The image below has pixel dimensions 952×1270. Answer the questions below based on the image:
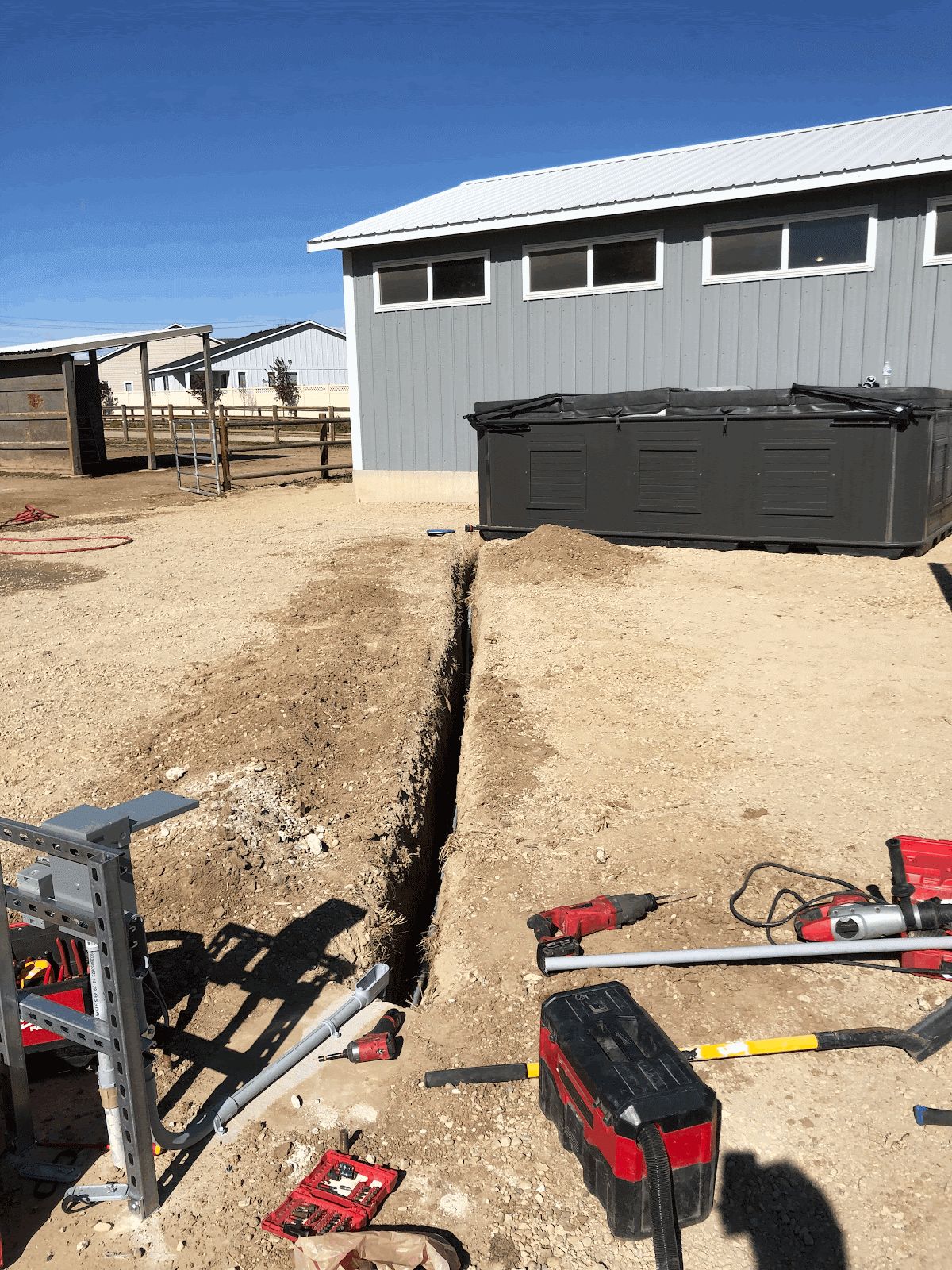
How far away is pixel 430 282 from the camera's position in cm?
1412

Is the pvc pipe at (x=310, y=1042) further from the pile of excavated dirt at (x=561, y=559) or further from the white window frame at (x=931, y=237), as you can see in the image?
the white window frame at (x=931, y=237)

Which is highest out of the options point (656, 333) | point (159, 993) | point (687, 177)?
point (687, 177)

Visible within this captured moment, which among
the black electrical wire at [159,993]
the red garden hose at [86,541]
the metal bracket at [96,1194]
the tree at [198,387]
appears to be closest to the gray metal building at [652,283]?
the red garden hose at [86,541]

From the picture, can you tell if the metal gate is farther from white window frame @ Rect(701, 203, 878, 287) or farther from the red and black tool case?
the red and black tool case

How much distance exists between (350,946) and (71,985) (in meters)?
1.28

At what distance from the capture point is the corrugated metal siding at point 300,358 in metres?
54.6

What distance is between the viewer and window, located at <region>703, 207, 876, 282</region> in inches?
452

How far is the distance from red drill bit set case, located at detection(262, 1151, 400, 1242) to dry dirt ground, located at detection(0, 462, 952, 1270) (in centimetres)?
6

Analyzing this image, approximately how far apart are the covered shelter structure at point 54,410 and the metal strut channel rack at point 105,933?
19.3m

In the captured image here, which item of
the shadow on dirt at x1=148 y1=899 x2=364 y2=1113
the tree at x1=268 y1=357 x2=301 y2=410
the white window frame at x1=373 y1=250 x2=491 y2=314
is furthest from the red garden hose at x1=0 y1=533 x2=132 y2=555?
the tree at x1=268 y1=357 x2=301 y2=410

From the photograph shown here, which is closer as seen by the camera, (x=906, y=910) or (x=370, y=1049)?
(x=370, y=1049)

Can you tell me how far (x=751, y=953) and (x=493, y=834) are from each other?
1.48m

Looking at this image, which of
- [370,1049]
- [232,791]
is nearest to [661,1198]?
[370,1049]

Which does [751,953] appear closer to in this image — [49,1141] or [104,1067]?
[104,1067]
